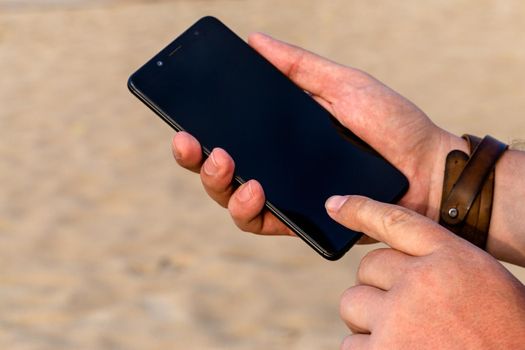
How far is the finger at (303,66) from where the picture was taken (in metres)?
2.16

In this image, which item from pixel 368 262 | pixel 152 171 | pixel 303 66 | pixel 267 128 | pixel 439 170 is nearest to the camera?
pixel 368 262

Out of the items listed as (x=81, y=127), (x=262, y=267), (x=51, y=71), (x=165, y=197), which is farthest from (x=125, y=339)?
(x=51, y=71)

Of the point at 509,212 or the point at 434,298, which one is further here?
the point at 509,212

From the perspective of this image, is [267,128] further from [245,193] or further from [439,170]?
[439,170]

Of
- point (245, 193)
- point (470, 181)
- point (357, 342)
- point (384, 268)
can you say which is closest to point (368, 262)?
point (384, 268)

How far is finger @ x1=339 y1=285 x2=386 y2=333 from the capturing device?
131 cm

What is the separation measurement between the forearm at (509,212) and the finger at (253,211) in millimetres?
556

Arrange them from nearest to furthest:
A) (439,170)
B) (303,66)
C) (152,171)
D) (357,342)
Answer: (357,342), (439,170), (303,66), (152,171)

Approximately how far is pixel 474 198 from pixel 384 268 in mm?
618

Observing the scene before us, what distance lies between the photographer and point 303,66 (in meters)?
2.21

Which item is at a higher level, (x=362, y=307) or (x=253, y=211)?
(x=362, y=307)

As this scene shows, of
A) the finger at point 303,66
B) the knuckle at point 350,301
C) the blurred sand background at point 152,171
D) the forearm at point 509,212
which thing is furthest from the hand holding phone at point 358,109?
the blurred sand background at point 152,171

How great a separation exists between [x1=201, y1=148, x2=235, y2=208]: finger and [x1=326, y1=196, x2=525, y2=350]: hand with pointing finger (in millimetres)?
561

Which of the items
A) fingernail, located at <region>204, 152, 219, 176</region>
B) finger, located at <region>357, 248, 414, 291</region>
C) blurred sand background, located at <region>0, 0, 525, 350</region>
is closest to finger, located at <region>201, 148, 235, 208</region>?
fingernail, located at <region>204, 152, 219, 176</region>
